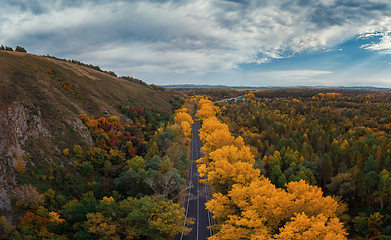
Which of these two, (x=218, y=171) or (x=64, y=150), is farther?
(x=64, y=150)

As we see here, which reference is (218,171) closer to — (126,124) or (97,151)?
(97,151)

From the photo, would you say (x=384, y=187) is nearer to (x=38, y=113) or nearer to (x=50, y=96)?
(x=38, y=113)

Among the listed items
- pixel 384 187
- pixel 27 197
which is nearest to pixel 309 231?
pixel 384 187

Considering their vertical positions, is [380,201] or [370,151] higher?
[370,151]

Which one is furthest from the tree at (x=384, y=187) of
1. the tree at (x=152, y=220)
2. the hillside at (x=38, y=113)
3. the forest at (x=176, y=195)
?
the hillside at (x=38, y=113)

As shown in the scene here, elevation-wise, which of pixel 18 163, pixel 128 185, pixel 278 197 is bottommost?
pixel 128 185

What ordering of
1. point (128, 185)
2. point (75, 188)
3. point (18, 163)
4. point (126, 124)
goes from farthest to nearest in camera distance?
1. point (126, 124)
2. point (128, 185)
3. point (75, 188)
4. point (18, 163)

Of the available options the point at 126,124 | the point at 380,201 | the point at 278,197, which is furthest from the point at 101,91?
the point at 380,201

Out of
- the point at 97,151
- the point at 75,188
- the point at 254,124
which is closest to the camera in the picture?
the point at 75,188

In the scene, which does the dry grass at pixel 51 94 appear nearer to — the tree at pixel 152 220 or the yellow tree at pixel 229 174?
the tree at pixel 152 220
